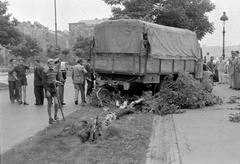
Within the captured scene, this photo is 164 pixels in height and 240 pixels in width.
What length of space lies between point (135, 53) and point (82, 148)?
5.36 metres

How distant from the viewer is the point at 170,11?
21.3m

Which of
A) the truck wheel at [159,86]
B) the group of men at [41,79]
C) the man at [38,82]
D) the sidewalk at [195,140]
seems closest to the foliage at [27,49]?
the group of men at [41,79]

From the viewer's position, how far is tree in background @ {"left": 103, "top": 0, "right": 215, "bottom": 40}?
2169cm

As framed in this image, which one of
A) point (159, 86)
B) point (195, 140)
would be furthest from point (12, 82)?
point (195, 140)

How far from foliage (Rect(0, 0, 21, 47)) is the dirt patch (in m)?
13.8

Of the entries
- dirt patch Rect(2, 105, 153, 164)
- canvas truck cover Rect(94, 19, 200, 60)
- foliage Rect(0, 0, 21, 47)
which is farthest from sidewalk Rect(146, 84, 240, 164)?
foliage Rect(0, 0, 21, 47)

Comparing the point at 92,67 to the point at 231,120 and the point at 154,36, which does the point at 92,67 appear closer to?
the point at 154,36

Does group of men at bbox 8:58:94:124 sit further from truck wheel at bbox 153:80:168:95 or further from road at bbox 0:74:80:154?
truck wheel at bbox 153:80:168:95

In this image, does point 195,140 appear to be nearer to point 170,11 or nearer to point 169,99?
point 169,99

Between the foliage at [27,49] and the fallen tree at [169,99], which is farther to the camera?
the foliage at [27,49]

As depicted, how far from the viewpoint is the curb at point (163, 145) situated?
472 centimetres

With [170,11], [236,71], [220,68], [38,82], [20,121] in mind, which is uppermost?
[170,11]

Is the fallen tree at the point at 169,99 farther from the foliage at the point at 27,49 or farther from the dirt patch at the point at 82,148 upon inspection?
the foliage at the point at 27,49

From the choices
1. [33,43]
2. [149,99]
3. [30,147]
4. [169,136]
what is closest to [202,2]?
[149,99]
